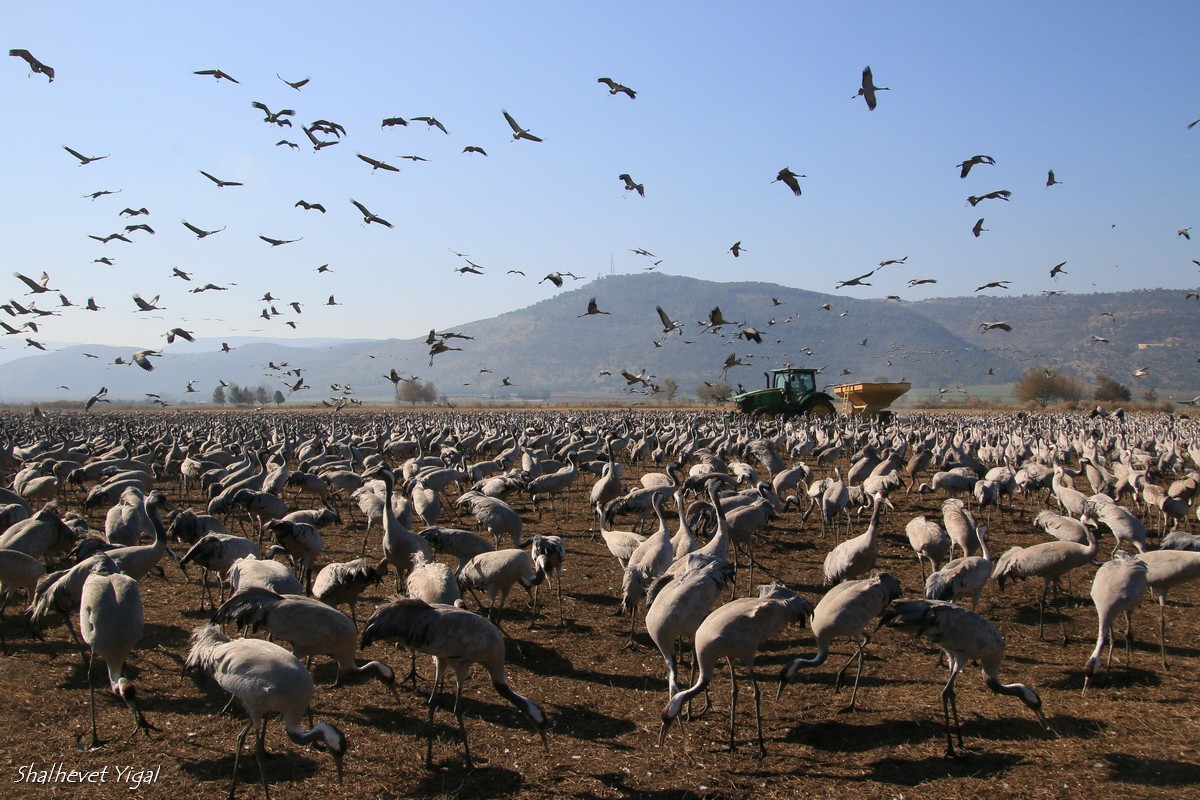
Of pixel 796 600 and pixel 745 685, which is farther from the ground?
pixel 796 600

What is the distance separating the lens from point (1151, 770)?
17.5 feet

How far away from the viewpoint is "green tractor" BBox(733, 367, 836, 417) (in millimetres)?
39094

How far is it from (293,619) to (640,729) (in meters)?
3.05

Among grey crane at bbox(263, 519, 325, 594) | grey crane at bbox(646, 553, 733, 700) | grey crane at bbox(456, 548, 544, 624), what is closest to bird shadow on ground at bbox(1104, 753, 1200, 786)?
grey crane at bbox(646, 553, 733, 700)

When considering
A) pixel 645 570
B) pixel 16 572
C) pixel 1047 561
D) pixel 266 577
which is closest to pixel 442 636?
pixel 266 577

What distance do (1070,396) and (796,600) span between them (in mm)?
76272

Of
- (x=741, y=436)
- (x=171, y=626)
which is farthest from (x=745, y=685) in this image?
(x=741, y=436)

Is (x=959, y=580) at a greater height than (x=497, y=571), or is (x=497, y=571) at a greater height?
(x=497, y=571)

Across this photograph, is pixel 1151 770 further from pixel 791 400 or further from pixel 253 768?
pixel 791 400

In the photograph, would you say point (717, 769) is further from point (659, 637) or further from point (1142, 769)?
point (1142, 769)

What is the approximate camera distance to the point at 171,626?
8461 millimetres

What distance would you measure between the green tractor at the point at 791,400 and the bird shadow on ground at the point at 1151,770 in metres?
33.4

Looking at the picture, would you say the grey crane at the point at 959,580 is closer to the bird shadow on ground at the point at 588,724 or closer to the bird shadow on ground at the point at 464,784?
the bird shadow on ground at the point at 588,724

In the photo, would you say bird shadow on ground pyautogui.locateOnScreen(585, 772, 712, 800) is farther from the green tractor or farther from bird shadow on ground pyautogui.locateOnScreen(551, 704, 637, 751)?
the green tractor
